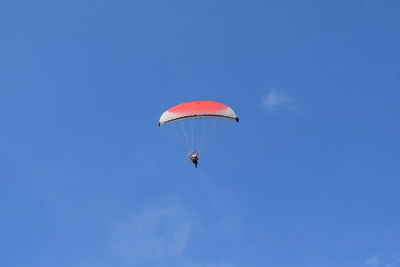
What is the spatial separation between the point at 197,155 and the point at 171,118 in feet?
21.1

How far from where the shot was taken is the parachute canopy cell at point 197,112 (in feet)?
263

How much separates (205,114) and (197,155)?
646cm

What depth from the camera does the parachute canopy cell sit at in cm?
8025

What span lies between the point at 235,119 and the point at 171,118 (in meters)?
9.02

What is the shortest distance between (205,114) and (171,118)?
4949 mm

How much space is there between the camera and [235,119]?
83.0 meters

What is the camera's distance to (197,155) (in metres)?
82.9

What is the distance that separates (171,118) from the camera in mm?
81562

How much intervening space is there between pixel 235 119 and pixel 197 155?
24.1ft

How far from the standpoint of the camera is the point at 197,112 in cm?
8025
